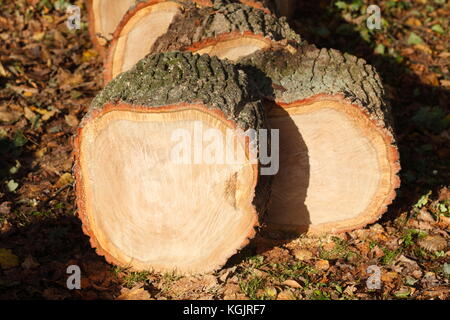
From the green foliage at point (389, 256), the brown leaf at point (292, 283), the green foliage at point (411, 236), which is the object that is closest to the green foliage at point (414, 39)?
the green foliage at point (411, 236)

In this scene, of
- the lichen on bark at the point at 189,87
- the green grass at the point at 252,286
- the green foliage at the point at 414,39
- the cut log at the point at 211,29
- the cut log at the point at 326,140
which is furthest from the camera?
the green foliage at the point at 414,39

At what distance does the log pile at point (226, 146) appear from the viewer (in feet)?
11.4

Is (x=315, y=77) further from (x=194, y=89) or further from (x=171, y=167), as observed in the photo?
(x=171, y=167)

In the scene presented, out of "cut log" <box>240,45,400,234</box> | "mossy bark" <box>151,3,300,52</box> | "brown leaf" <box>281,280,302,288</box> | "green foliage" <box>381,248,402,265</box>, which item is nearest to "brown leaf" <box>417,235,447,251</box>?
"green foliage" <box>381,248,402,265</box>

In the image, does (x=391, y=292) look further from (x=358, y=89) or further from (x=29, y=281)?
(x=29, y=281)

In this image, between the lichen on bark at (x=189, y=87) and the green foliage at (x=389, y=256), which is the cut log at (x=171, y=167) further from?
the green foliage at (x=389, y=256)

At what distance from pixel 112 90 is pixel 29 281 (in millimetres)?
A: 1262

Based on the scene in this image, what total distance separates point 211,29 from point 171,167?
1209mm

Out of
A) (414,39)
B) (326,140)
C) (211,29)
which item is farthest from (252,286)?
(414,39)

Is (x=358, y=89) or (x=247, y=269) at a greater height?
(x=358, y=89)

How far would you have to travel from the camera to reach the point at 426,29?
6.39 m

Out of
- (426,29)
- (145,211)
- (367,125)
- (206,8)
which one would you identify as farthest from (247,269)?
(426,29)

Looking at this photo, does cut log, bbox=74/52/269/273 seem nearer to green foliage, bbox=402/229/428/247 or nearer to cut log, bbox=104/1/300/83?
cut log, bbox=104/1/300/83

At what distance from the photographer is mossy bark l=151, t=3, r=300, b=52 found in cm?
421
